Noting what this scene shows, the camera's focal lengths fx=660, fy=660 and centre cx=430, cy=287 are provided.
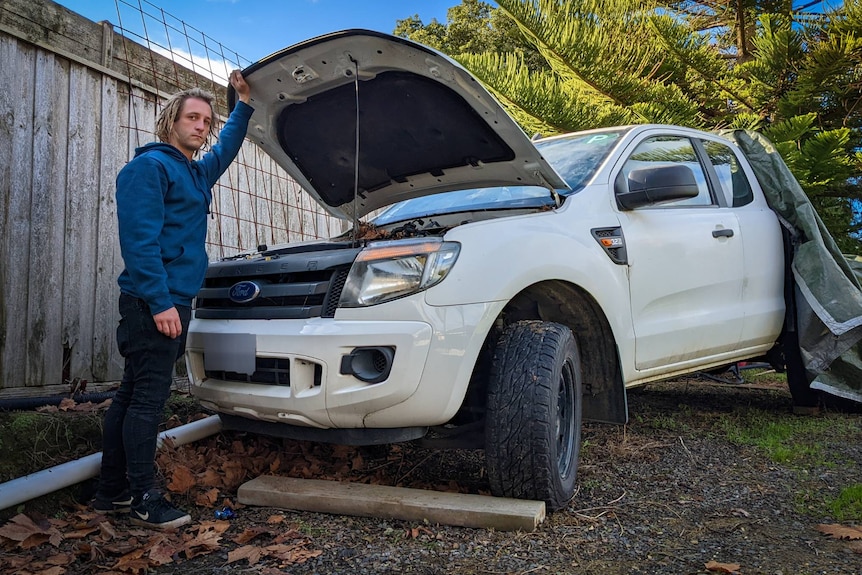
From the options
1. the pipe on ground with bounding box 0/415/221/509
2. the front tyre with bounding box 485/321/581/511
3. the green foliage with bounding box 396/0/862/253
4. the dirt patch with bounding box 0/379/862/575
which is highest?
the green foliage with bounding box 396/0/862/253

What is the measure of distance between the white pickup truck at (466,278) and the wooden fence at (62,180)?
1.24 metres

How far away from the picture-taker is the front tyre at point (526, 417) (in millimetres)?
2426

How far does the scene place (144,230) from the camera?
2.45 meters

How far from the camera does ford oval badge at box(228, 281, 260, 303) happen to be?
8.76 ft

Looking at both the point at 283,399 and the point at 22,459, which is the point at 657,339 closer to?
the point at 283,399

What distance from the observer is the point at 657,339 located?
3334mm

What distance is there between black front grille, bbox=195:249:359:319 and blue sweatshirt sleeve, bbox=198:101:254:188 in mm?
442

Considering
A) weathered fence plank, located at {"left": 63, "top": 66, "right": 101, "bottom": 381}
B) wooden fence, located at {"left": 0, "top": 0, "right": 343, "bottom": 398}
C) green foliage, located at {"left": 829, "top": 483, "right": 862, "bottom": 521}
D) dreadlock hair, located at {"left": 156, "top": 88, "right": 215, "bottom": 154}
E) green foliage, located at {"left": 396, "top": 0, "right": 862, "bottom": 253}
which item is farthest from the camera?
green foliage, located at {"left": 396, "top": 0, "right": 862, "bottom": 253}

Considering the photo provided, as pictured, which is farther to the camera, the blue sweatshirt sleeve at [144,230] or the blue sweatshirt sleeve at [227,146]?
the blue sweatshirt sleeve at [227,146]

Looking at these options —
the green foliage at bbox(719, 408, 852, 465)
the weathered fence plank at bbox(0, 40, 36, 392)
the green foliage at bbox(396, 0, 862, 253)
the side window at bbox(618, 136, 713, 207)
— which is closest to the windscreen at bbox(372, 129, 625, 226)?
the side window at bbox(618, 136, 713, 207)

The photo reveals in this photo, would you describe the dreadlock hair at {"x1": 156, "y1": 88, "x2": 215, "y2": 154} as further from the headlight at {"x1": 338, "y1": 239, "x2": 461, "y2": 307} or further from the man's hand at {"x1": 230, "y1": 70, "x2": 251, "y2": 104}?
the headlight at {"x1": 338, "y1": 239, "x2": 461, "y2": 307}

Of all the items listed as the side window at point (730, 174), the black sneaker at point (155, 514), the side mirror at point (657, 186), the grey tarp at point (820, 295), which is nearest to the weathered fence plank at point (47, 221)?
the black sneaker at point (155, 514)

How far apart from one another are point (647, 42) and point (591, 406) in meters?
6.42

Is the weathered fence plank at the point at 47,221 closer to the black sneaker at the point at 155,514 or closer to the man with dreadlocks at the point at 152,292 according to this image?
the man with dreadlocks at the point at 152,292
